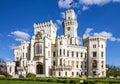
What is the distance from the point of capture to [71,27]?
93562 mm

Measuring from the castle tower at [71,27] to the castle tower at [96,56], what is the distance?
7603 millimetres

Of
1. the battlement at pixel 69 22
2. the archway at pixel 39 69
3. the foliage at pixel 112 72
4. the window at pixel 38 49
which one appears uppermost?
the battlement at pixel 69 22

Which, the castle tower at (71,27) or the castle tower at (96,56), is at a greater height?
the castle tower at (71,27)

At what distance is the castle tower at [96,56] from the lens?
276ft

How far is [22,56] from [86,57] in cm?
2084

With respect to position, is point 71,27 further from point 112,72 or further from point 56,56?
point 112,72

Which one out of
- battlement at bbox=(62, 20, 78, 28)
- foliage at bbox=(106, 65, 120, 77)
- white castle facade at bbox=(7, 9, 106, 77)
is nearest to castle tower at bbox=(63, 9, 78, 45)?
battlement at bbox=(62, 20, 78, 28)

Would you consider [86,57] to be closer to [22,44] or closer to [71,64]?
[71,64]

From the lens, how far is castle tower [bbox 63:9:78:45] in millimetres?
92938

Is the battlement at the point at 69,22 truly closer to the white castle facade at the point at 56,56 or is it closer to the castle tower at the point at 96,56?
the white castle facade at the point at 56,56

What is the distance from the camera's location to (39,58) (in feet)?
255

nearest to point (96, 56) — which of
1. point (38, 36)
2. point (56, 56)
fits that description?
point (56, 56)

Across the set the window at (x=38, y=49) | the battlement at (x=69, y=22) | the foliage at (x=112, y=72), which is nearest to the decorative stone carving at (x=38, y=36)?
the window at (x=38, y=49)

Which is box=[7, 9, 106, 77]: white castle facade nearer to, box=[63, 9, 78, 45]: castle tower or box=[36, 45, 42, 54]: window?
box=[36, 45, 42, 54]: window
